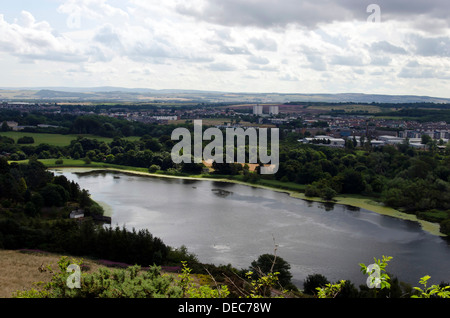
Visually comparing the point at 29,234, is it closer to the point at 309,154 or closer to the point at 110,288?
the point at 110,288

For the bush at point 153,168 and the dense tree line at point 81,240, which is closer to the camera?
the dense tree line at point 81,240

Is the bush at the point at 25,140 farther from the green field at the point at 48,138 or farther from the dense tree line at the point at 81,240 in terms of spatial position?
the dense tree line at the point at 81,240

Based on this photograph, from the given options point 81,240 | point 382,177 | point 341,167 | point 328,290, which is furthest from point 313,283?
point 341,167

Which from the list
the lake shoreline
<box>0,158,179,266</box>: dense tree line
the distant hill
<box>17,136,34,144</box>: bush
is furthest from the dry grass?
the distant hill

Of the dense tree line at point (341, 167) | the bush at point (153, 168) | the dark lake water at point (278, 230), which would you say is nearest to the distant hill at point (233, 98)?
the dense tree line at point (341, 167)

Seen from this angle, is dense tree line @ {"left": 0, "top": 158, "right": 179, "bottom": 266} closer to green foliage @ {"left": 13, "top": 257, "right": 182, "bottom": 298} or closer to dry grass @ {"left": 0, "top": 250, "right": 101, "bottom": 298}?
dry grass @ {"left": 0, "top": 250, "right": 101, "bottom": 298}
